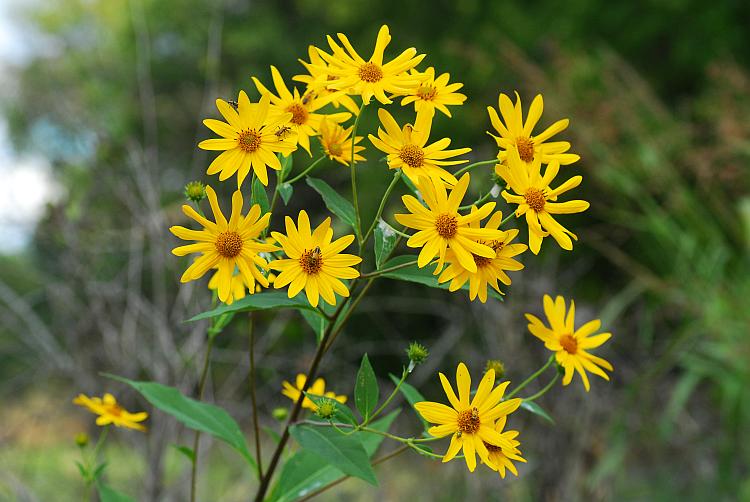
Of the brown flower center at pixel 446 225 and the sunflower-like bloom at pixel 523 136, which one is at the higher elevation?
the sunflower-like bloom at pixel 523 136

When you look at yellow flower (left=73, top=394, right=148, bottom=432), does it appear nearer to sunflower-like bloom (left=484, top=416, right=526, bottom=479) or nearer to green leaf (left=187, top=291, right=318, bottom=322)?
green leaf (left=187, top=291, right=318, bottom=322)

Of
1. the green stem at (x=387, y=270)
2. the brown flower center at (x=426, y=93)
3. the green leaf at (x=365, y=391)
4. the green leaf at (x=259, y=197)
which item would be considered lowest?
the green leaf at (x=365, y=391)

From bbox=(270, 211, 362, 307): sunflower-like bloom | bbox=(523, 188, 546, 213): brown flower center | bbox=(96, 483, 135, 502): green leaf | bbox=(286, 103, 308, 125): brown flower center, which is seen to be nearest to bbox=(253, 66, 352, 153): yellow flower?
bbox=(286, 103, 308, 125): brown flower center

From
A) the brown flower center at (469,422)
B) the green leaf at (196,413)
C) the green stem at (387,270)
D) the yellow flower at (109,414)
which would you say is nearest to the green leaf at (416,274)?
the green stem at (387,270)

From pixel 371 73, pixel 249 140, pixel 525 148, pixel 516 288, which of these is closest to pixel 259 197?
pixel 249 140

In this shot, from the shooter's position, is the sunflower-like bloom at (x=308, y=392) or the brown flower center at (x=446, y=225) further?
the sunflower-like bloom at (x=308, y=392)

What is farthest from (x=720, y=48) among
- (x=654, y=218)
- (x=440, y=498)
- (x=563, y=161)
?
(x=563, y=161)

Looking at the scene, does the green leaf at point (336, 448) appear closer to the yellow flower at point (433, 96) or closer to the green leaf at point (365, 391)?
the green leaf at point (365, 391)
